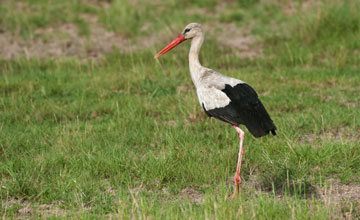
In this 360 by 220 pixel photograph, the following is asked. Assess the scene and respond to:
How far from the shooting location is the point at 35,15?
10641 mm

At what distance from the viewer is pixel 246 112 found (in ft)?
15.1

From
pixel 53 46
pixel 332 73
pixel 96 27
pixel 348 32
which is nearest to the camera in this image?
pixel 332 73

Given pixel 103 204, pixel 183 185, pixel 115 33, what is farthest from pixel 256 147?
pixel 115 33

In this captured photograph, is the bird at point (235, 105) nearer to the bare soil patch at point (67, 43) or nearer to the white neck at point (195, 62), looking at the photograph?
the white neck at point (195, 62)

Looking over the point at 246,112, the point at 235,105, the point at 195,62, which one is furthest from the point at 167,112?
the point at 246,112

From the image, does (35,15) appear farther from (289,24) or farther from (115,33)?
(289,24)

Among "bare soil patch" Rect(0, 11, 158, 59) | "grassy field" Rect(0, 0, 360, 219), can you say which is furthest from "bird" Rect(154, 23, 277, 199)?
"bare soil patch" Rect(0, 11, 158, 59)

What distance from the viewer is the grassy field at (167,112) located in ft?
14.8

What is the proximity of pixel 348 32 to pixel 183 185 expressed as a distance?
17.5 ft

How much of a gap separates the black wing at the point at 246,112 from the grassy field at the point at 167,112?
487mm

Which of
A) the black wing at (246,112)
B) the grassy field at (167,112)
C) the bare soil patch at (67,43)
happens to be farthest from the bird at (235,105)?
the bare soil patch at (67,43)

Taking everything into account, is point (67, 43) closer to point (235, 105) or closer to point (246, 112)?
point (235, 105)

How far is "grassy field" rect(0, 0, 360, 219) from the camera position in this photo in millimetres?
4508

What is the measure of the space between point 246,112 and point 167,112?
7.00 ft
